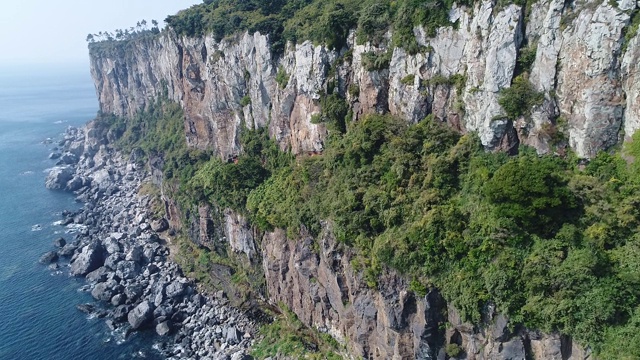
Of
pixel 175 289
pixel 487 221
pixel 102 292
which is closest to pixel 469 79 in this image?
pixel 487 221

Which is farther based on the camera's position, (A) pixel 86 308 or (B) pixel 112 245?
(B) pixel 112 245

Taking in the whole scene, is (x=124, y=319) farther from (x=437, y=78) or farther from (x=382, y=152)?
(x=437, y=78)

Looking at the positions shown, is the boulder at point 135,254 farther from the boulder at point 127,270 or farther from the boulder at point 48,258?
the boulder at point 48,258

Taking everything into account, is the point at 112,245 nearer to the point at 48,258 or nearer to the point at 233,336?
the point at 48,258

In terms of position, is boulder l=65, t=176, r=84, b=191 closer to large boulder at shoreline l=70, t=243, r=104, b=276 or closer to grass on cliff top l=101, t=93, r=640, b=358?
large boulder at shoreline l=70, t=243, r=104, b=276

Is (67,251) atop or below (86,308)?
atop

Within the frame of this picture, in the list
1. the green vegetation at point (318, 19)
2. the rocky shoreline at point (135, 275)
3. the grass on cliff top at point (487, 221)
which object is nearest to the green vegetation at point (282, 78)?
the green vegetation at point (318, 19)

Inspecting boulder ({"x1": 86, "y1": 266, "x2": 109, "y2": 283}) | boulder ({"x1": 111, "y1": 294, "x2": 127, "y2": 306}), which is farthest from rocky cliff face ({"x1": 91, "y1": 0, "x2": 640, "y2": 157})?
boulder ({"x1": 111, "y1": 294, "x2": 127, "y2": 306})

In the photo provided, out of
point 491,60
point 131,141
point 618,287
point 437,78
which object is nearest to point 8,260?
point 131,141
